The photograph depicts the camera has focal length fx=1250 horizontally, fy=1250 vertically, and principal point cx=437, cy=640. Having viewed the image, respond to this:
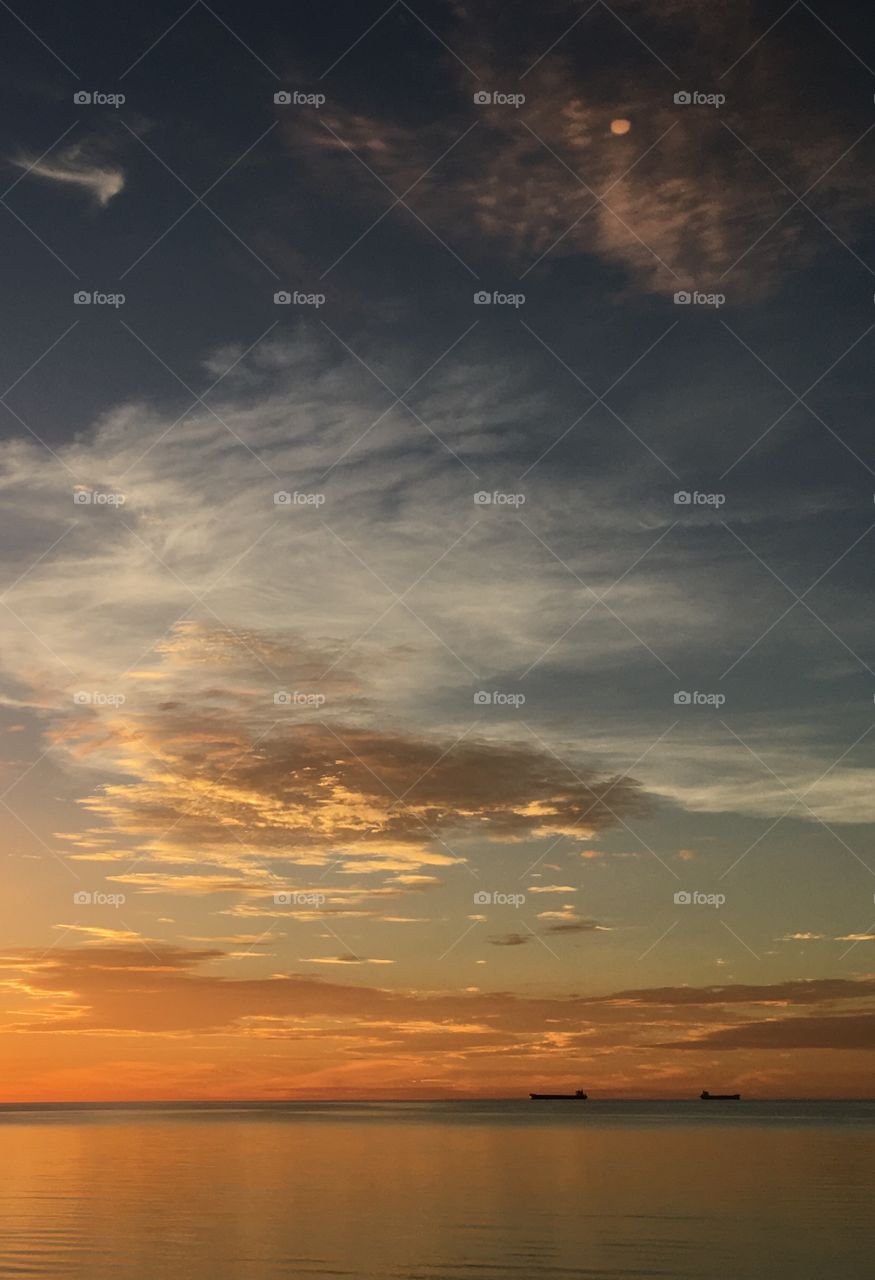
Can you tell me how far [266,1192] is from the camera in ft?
150

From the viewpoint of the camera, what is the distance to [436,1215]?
38656 mm

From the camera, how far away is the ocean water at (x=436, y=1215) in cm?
2958

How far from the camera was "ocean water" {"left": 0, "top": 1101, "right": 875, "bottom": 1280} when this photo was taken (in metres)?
29.6

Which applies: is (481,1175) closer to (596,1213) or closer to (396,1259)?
(596,1213)

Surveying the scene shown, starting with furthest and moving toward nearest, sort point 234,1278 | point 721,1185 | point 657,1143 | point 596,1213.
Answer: point 657,1143 → point 721,1185 → point 596,1213 → point 234,1278

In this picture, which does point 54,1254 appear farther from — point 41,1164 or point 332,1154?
point 332,1154

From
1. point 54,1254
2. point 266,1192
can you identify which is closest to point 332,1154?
point 266,1192

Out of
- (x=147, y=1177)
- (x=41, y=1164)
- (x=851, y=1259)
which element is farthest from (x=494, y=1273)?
(x=41, y=1164)

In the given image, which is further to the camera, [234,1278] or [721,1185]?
[721,1185]

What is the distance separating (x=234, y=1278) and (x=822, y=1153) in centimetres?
5658

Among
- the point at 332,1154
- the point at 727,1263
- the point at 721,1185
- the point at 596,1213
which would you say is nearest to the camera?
the point at 727,1263

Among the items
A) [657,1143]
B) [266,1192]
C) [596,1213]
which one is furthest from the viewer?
[657,1143]

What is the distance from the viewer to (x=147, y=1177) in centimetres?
5347

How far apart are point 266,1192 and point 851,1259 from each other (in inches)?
886
